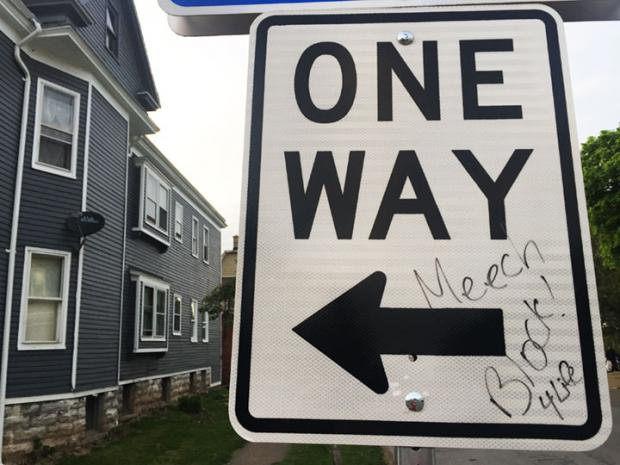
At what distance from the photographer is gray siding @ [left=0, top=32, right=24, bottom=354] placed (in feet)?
34.1

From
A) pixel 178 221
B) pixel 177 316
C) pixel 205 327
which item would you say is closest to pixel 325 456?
pixel 177 316

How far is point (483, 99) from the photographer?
4.29 feet

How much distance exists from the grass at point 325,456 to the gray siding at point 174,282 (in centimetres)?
602

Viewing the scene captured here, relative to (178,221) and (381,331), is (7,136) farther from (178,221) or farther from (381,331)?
(381,331)

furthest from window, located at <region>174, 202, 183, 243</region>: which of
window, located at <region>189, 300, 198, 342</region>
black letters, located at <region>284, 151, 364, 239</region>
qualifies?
black letters, located at <region>284, 151, 364, 239</region>

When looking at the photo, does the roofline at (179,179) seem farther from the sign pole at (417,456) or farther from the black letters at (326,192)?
the sign pole at (417,456)

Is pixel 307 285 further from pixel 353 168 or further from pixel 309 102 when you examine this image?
pixel 309 102

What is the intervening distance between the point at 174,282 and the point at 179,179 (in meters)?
3.62

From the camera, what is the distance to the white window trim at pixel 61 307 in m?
10.5

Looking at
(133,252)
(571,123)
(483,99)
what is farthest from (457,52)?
(133,252)

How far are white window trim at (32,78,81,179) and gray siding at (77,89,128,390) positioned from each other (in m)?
0.56

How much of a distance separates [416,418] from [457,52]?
84 cm

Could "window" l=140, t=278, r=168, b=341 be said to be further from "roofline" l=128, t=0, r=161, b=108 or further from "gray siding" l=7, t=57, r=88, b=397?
"roofline" l=128, t=0, r=161, b=108

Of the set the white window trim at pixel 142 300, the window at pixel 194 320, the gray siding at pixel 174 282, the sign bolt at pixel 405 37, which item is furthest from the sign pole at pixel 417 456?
the window at pixel 194 320
